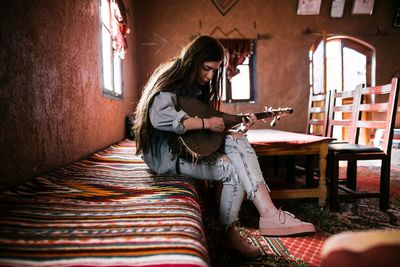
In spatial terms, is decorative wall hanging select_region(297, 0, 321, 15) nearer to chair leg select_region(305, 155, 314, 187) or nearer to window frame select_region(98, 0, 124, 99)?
chair leg select_region(305, 155, 314, 187)

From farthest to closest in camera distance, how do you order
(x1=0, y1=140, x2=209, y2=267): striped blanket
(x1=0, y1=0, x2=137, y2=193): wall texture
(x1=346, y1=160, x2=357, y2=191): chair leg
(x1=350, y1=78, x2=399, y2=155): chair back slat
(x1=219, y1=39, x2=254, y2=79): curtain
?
1. (x1=219, y1=39, x2=254, y2=79): curtain
2. (x1=346, y1=160, x2=357, y2=191): chair leg
3. (x1=350, y1=78, x2=399, y2=155): chair back slat
4. (x1=0, y1=0, x2=137, y2=193): wall texture
5. (x1=0, y1=140, x2=209, y2=267): striped blanket

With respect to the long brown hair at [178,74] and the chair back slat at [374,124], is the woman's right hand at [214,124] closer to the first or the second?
the long brown hair at [178,74]

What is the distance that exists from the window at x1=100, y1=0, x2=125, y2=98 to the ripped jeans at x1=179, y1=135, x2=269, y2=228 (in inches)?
65.3

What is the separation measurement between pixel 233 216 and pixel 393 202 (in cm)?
195

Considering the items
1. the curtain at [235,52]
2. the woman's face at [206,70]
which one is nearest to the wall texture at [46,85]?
the woman's face at [206,70]

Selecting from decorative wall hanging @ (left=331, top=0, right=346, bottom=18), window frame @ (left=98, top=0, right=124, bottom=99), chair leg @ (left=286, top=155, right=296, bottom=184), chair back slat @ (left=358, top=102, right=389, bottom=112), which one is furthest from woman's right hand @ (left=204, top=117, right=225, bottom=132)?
decorative wall hanging @ (left=331, top=0, right=346, bottom=18)

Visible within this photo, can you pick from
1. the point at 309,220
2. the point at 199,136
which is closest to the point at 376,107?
the point at 309,220

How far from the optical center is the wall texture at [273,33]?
4.80 metres

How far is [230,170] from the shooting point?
1560 millimetres

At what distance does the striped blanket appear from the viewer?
25.9 inches

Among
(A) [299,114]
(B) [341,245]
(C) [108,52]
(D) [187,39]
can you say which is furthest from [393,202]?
(D) [187,39]

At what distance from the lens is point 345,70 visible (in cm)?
612

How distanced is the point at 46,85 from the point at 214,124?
3.11 ft

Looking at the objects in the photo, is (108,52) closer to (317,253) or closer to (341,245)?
(317,253)
